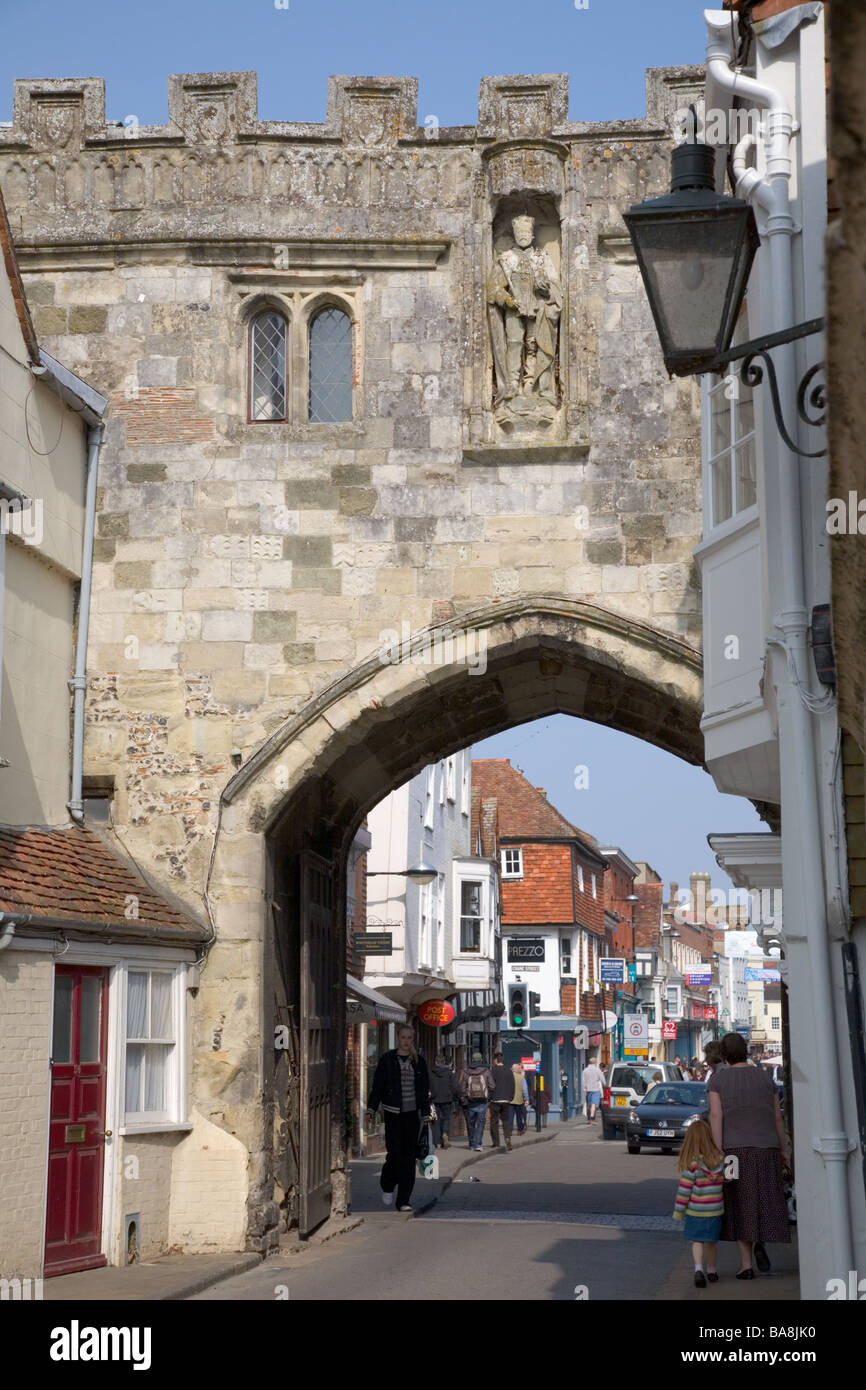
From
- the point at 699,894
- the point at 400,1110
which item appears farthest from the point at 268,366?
the point at 699,894

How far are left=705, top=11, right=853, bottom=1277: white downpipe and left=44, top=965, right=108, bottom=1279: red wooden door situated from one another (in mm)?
5057

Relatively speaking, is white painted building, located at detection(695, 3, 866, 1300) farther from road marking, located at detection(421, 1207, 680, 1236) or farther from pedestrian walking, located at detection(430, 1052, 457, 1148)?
pedestrian walking, located at detection(430, 1052, 457, 1148)

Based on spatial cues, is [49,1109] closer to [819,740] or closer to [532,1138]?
[819,740]

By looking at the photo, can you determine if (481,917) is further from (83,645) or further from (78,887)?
(78,887)

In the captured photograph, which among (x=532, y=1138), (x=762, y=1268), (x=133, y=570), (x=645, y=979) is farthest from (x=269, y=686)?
(x=645, y=979)

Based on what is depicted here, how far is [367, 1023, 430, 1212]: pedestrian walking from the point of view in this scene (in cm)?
1488

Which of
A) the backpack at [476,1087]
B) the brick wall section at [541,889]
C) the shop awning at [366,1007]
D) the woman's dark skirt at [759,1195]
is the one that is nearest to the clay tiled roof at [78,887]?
the woman's dark skirt at [759,1195]

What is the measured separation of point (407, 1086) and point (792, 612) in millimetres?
8541

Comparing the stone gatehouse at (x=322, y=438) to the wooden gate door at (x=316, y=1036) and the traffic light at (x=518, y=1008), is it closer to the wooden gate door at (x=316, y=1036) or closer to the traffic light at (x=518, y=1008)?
the wooden gate door at (x=316, y=1036)

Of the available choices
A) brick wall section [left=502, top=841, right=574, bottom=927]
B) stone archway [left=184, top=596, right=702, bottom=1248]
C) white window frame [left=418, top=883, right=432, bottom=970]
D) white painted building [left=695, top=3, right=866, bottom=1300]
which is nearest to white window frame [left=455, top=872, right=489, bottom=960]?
white window frame [left=418, top=883, right=432, bottom=970]

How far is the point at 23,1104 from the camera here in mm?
9820

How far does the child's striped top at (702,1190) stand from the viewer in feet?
31.6

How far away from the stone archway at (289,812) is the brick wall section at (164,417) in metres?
2.35
